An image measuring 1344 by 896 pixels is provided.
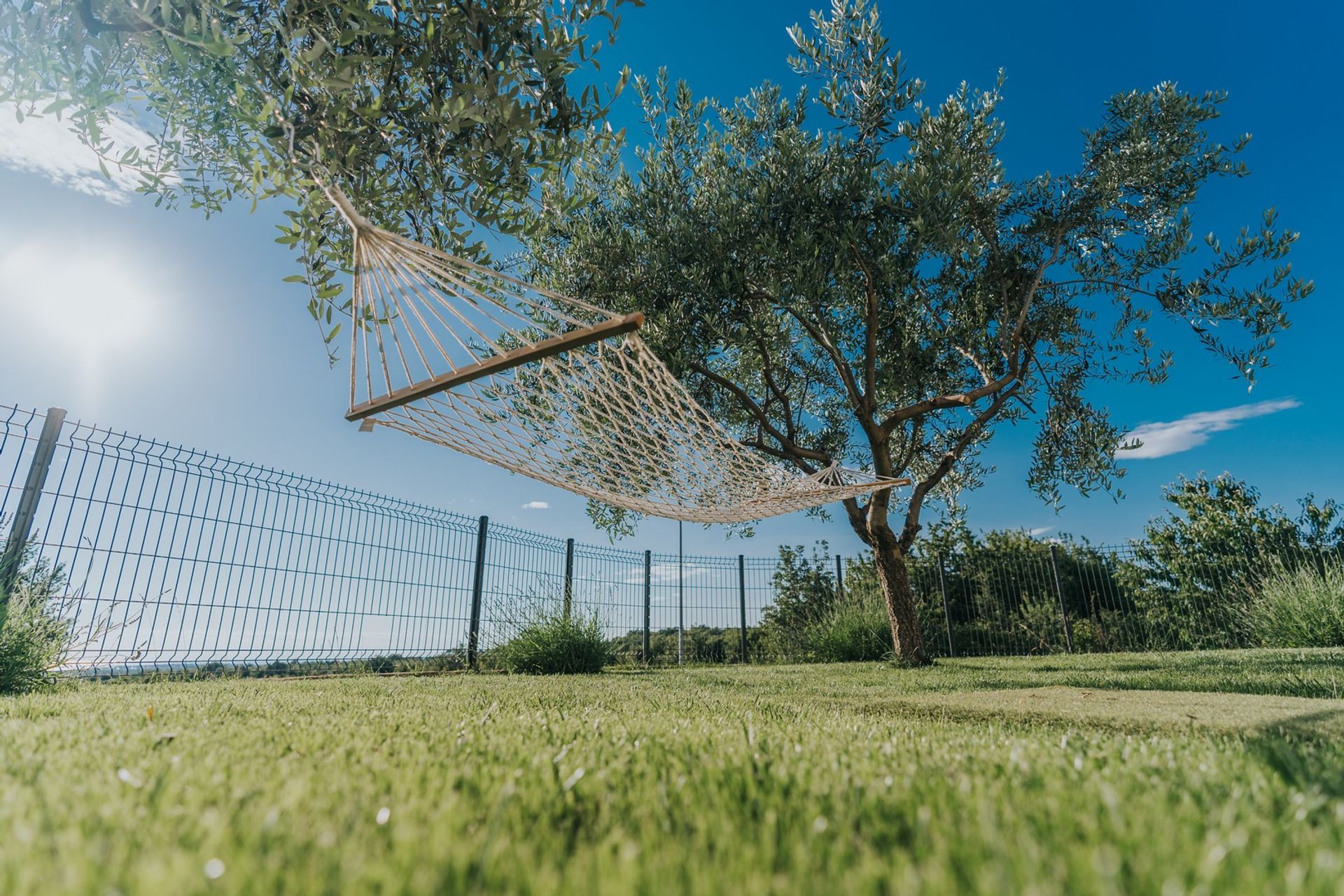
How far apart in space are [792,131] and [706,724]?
19.9ft

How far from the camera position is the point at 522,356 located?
2.47 meters

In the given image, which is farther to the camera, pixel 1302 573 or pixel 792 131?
pixel 1302 573

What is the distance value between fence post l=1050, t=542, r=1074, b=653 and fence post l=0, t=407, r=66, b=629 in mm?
12441

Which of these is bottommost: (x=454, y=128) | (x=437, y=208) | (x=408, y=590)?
(x=408, y=590)

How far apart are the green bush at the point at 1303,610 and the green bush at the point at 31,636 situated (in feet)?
39.5

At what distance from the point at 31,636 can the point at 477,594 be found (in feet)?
14.5

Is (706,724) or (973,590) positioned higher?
(973,590)

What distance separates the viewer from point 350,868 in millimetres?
699

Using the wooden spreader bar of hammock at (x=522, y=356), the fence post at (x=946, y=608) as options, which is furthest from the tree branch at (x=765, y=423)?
the fence post at (x=946, y=608)

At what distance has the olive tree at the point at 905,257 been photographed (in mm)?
6207

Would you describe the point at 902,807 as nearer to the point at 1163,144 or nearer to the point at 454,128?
the point at 454,128

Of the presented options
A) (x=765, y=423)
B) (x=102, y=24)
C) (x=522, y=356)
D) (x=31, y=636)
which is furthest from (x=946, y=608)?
(x=102, y=24)

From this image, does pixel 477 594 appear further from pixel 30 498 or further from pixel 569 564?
pixel 30 498

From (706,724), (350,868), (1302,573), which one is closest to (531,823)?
(350,868)
